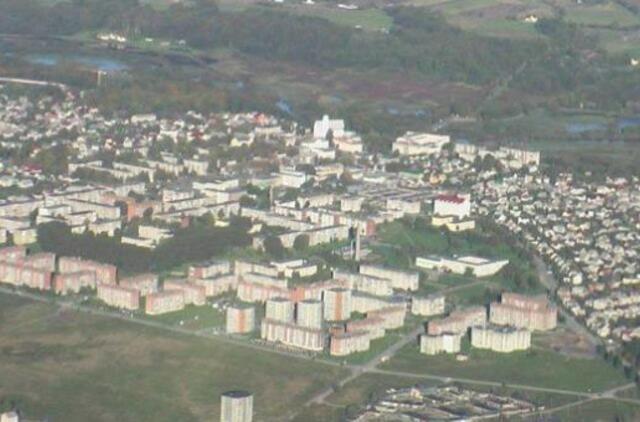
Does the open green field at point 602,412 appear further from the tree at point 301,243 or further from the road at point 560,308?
the tree at point 301,243

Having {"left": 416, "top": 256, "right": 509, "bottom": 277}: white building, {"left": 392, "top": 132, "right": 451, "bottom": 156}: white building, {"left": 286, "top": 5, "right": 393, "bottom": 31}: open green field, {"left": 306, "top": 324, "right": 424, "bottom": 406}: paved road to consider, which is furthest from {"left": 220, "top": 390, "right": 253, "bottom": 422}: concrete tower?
{"left": 286, "top": 5, "right": 393, "bottom": 31}: open green field

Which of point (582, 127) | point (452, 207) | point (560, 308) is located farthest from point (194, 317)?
point (582, 127)

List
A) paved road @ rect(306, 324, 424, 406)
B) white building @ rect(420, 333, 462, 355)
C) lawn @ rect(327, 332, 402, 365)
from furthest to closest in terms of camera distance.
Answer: white building @ rect(420, 333, 462, 355) < lawn @ rect(327, 332, 402, 365) < paved road @ rect(306, 324, 424, 406)

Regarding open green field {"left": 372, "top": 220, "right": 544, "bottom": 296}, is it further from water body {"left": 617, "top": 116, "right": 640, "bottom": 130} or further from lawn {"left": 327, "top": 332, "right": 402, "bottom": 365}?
water body {"left": 617, "top": 116, "right": 640, "bottom": 130}

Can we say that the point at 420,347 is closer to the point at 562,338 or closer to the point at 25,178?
the point at 562,338

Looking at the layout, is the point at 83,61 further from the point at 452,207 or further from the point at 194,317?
the point at 194,317

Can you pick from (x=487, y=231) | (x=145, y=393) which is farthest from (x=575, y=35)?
(x=145, y=393)
